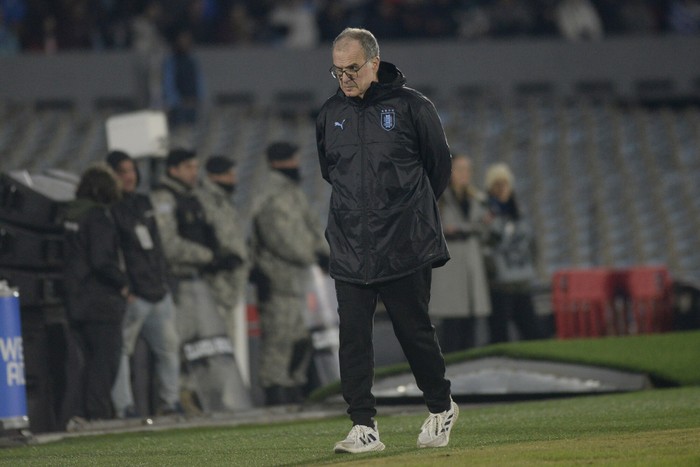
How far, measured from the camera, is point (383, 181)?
26.2ft

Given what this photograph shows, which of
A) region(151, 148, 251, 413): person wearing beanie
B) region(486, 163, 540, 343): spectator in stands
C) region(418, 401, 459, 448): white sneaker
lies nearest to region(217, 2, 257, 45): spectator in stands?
region(486, 163, 540, 343): spectator in stands

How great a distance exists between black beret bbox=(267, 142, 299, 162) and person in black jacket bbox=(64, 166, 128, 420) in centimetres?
Result: 240

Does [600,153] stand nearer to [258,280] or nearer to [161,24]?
[161,24]

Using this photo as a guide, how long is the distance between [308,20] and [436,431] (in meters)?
17.9

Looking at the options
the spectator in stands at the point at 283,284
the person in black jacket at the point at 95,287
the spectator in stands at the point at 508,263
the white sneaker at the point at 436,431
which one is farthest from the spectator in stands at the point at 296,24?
the white sneaker at the point at 436,431

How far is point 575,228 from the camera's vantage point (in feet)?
73.6

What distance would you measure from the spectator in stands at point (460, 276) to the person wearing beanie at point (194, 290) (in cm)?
198

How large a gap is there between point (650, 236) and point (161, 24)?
290 inches

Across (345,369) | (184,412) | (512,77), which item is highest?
(512,77)

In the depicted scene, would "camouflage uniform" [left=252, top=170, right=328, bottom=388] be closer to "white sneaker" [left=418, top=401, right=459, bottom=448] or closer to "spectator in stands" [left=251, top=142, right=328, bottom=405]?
"spectator in stands" [left=251, top=142, right=328, bottom=405]

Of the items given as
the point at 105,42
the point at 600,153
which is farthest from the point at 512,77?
the point at 105,42

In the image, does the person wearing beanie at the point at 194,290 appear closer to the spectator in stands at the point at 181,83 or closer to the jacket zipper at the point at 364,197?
the jacket zipper at the point at 364,197

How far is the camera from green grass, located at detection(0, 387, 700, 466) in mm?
7516

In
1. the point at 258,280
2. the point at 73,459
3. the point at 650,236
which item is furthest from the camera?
the point at 650,236
